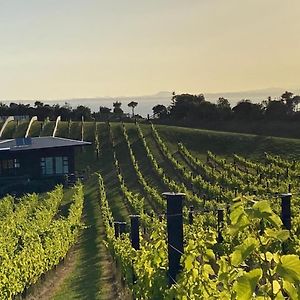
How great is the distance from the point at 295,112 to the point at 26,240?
40.8 metres

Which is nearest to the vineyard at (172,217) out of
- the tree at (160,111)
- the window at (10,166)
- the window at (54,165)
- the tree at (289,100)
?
the window at (54,165)

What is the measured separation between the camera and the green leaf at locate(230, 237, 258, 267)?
7.93 ft

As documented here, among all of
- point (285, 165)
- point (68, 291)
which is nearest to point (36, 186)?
point (285, 165)

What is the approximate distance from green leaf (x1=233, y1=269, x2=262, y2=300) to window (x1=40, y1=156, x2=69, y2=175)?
3708 cm

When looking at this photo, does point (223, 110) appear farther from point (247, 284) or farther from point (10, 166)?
point (247, 284)

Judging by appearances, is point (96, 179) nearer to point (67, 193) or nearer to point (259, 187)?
point (67, 193)

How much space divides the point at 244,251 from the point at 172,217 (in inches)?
126

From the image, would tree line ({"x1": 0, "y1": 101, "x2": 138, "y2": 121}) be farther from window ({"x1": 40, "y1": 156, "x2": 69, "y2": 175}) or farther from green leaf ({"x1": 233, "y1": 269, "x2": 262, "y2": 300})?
green leaf ({"x1": 233, "y1": 269, "x2": 262, "y2": 300})

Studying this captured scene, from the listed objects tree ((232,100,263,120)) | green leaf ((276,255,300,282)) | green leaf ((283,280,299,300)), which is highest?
tree ((232,100,263,120))

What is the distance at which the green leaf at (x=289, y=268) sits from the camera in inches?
87.7

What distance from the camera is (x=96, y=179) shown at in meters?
37.2

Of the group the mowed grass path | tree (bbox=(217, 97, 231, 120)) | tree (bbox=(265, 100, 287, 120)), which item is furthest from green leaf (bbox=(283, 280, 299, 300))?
tree (bbox=(217, 97, 231, 120))

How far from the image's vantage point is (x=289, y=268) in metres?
2.23

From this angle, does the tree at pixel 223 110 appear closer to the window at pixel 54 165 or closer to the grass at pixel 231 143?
the grass at pixel 231 143
